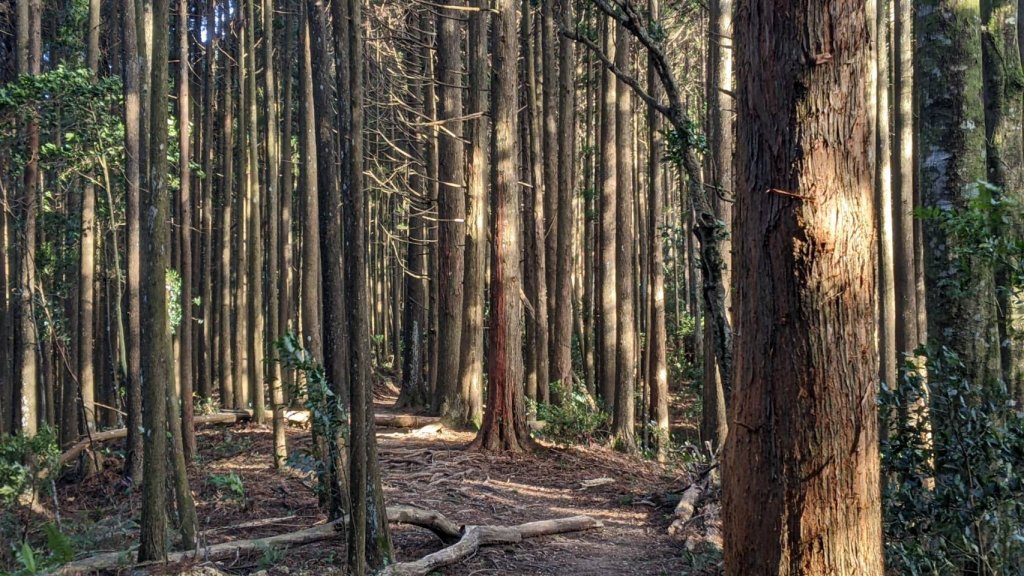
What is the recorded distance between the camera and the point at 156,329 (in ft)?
21.4

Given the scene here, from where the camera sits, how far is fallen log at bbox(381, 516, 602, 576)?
6.77 meters

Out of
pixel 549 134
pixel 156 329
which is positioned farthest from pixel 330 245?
pixel 549 134

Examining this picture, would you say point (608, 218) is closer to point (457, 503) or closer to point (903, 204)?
point (903, 204)

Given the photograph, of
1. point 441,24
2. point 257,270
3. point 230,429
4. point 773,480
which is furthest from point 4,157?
point 773,480

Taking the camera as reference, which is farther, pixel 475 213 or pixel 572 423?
pixel 572 423

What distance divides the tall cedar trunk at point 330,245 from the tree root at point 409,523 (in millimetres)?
367

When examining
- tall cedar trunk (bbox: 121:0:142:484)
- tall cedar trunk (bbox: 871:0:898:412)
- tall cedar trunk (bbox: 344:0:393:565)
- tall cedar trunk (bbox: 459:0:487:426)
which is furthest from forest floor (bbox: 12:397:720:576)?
tall cedar trunk (bbox: 871:0:898:412)

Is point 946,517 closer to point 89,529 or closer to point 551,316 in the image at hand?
point 89,529

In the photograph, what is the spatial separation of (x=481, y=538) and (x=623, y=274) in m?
8.32

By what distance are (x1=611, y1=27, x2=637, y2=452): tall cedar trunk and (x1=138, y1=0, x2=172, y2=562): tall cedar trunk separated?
31.1 ft

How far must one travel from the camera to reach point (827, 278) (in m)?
3.63

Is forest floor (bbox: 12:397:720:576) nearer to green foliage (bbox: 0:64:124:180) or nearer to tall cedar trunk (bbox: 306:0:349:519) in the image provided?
tall cedar trunk (bbox: 306:0:349:519)

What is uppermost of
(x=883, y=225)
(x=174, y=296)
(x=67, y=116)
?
(x=67, y=116)

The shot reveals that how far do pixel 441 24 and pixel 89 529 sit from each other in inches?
387
